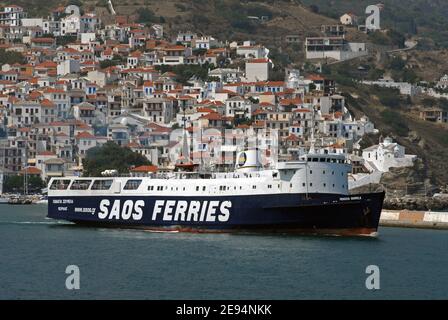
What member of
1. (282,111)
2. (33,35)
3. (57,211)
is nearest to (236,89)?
(282,111)

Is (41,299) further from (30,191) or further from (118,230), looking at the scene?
(30,191)

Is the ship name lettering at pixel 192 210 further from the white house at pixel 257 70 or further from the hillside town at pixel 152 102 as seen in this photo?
the white house at pixel 257 70

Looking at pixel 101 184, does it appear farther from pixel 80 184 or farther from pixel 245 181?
pixel 245 181

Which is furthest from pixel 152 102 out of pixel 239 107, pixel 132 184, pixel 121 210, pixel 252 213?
pixel 252 213


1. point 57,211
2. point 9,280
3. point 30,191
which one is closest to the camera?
point 9,280

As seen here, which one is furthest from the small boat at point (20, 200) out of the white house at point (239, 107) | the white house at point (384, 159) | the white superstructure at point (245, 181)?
the white superstructure at point (245, 181)

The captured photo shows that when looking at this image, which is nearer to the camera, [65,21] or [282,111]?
[282,111]
